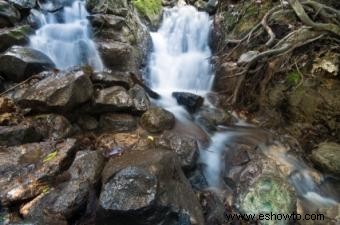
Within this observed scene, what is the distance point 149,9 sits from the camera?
815 cm

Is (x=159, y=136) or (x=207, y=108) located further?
(x=207, y=108)

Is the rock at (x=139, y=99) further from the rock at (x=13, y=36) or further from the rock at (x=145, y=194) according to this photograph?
the rock at (x=13, y=36)

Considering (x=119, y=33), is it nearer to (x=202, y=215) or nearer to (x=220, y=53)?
(x=220, y=53)

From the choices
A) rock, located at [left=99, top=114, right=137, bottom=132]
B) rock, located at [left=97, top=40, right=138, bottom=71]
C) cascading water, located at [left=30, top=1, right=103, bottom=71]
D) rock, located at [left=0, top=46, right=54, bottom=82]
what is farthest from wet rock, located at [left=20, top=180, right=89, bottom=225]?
rock, located at [left=97, top=40, right=138, bottom=71]

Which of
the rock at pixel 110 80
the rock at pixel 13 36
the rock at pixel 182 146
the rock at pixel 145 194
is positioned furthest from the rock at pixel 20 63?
the rock at pixel 145 194

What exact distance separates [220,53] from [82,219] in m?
4.65

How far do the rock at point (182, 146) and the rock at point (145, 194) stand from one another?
2.10 feet

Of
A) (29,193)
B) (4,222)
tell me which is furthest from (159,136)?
(4,222)

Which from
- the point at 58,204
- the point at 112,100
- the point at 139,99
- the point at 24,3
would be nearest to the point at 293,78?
the point at 139,99

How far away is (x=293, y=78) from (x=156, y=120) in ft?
7.83

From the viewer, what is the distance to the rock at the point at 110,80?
511cm

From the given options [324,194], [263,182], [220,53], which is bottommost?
[324,194]

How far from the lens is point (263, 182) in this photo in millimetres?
3697

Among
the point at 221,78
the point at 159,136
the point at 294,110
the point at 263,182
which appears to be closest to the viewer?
the point at 263,182
